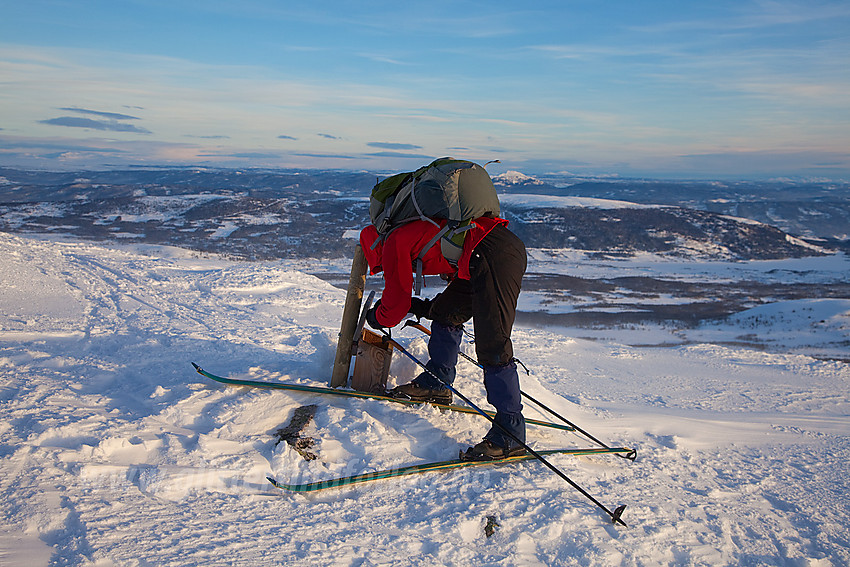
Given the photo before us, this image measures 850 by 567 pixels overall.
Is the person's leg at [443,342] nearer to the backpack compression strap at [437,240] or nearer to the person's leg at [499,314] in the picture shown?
the backpack compression strap at [437,240]

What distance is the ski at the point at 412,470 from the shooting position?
10.2ft

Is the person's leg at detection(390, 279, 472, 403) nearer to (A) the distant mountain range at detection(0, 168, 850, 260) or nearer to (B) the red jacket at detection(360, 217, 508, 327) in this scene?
(B) the red jacket at detection(360, 217, 508, 327)

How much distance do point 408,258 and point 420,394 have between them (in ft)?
4.11

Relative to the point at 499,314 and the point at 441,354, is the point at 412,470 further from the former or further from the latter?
the point at 441,354

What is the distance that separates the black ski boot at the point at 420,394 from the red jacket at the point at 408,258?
2.25 feet

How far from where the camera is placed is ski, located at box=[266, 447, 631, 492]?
122 inches

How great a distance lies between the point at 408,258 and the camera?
12.3 ft

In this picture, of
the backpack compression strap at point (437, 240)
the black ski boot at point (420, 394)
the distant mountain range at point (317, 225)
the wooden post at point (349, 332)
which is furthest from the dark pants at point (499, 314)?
the distant mountain range at point (317, 225)

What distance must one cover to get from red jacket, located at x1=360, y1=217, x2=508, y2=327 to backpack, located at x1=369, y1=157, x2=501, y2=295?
44 millimetres

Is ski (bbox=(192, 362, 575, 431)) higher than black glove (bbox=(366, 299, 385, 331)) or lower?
lower

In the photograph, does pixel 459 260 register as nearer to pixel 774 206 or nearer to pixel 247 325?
pixel 247 325

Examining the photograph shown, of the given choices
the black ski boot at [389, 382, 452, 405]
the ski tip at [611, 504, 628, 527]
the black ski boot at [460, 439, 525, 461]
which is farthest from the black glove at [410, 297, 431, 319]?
the ski tip at [611, 504, 628, 527]

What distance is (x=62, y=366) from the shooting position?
4695 millimetres

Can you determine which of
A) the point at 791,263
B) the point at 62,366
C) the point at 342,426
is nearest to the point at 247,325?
the point at 62,366
